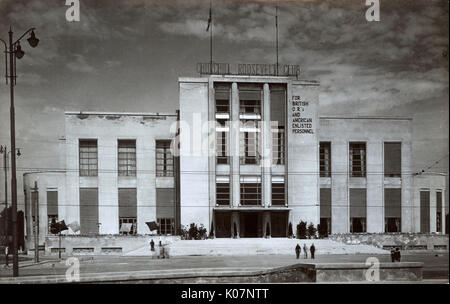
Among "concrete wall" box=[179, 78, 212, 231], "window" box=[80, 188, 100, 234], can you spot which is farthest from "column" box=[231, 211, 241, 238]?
"window" box=[80, 188, 100, 234]

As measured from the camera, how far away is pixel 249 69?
63.3ft

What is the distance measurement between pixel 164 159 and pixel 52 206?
593 centimetres

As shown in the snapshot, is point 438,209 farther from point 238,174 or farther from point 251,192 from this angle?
point 238,174

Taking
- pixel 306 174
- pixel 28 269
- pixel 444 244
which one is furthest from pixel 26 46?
pixel 444 244

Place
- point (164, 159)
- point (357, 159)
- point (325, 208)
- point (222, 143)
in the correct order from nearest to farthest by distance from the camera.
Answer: point (222, 143), point (164, 159), point (357, 159), point (325, 208)

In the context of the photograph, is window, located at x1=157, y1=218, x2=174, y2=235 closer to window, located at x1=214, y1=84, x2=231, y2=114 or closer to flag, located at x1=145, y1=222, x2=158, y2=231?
flag, located at x1=145, y1=222, x2=158, y2=231

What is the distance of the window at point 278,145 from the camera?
21.6 meters

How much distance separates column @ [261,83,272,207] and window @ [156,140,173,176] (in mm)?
4929

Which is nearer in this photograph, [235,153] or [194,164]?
[235,153]

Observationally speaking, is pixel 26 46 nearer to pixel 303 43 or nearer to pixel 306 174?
pixel 303 43

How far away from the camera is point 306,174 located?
22531 millimetres

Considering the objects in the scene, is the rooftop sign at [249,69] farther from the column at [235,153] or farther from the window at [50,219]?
the window at [50,219]

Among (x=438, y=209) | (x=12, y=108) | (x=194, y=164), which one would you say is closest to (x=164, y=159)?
(x=194, y=164)

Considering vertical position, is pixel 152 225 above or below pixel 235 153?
below
